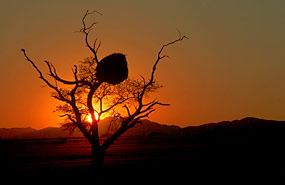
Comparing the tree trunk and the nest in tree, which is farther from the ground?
the nest in tree

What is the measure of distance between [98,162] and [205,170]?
6.85m

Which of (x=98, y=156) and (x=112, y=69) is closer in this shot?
(x=112, y=69)

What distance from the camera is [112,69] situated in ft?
76.8

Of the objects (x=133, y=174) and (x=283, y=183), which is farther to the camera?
(x=133, y=174)

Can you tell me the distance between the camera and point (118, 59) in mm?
23172

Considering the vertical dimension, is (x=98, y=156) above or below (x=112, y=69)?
below

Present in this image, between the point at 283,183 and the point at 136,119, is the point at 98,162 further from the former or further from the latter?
the point at 283,183

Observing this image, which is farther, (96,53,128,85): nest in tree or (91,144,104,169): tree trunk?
(91,144,104,169): tree trunk

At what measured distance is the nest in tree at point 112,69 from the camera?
2325cm

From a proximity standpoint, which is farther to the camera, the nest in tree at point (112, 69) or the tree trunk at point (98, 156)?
the tree trunk at point (98, 156)

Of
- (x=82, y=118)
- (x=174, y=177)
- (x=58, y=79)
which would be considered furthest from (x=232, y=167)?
(x=58, y=79)

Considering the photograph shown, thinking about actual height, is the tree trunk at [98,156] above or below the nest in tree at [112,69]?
below

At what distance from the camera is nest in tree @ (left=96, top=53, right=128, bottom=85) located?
23250mm

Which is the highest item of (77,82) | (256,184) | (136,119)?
(77,82)
